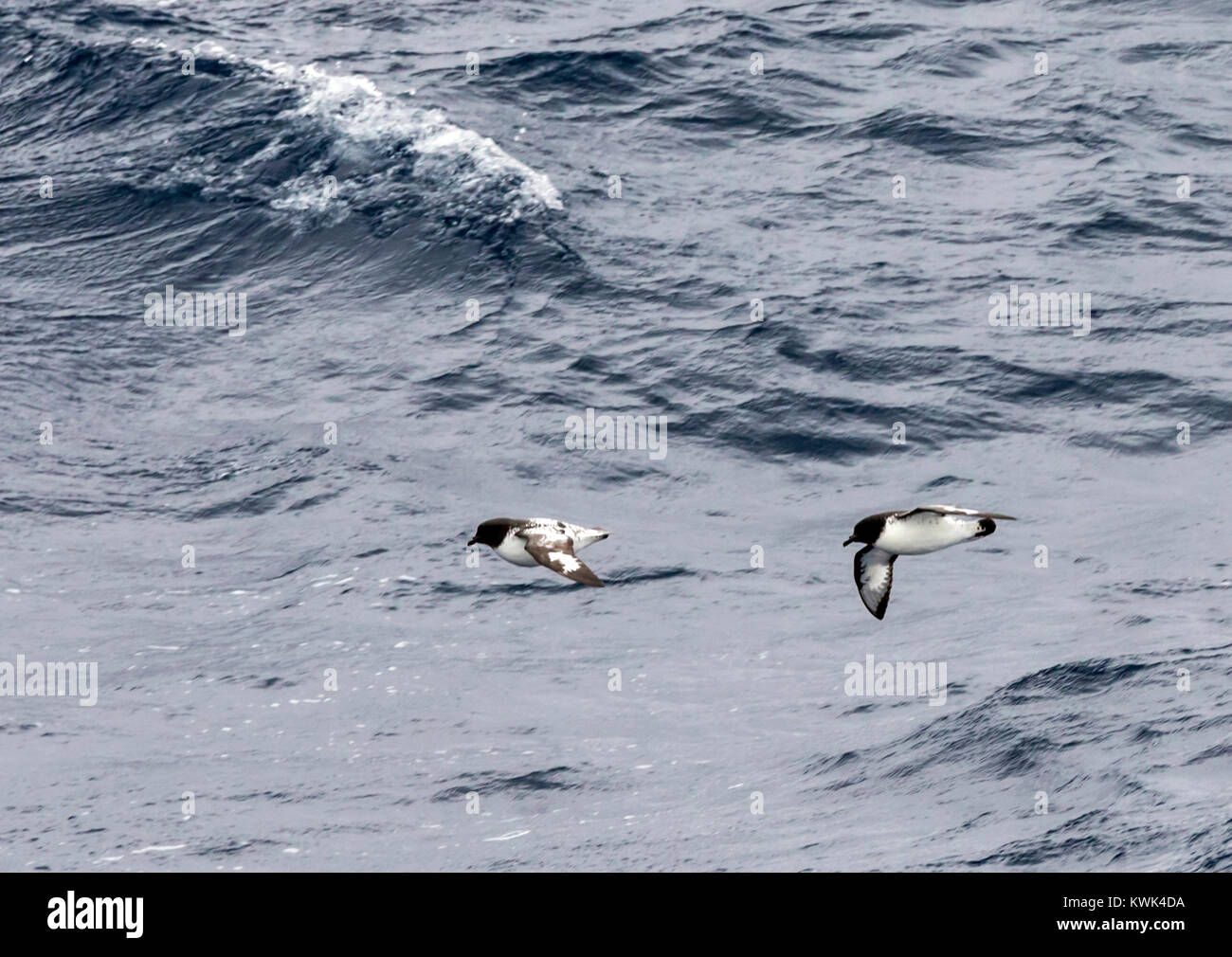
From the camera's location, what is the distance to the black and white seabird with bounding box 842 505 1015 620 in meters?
24.8

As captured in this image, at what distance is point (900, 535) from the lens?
25547mm

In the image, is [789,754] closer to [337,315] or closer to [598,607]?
[598,607]

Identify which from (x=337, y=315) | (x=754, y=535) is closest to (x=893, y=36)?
(x=337, y=315)

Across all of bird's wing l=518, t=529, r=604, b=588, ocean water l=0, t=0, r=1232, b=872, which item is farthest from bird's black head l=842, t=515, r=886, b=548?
ocean water l=0, t=0, r=1232, b=872

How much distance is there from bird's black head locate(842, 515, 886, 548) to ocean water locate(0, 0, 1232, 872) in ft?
11.0

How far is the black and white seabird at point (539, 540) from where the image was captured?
24812mm

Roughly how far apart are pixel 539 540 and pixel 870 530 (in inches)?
144

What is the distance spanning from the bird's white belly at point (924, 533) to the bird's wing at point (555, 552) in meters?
3.44

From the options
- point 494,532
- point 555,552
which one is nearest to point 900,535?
point 555,552

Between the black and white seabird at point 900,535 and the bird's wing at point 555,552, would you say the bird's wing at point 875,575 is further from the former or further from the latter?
the bird's wing at point 555,552

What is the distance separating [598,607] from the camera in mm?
34250

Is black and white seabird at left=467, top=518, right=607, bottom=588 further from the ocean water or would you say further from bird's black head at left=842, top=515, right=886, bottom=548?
the ocean water

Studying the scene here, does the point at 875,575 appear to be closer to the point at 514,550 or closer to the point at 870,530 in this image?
the point at 870,530

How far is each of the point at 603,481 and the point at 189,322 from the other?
9773 mm
